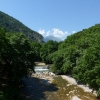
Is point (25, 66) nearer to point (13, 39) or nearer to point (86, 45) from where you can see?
point (13, 39)

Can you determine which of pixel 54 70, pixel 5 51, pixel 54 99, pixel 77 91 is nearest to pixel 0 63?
pixel 5 51

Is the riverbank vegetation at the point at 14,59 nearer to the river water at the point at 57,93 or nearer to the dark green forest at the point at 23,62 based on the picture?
the dark green forest at the point at 23,62

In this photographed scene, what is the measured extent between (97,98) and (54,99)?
7.99 meters

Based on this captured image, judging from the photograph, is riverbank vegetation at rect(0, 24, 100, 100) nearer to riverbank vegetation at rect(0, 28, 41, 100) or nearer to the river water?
riverbank vegetation at rect(0, 28, 41, 100)

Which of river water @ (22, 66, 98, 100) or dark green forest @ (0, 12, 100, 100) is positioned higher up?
dark green forest @ (0, 12, 100, 100)

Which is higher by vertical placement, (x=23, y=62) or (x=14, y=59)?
(x=14, y=59)

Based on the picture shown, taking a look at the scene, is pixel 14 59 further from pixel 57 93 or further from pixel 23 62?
pixel 57 93

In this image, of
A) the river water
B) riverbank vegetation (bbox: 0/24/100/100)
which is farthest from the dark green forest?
the river water

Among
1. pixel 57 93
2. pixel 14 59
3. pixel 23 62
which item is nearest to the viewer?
pixel 57 93

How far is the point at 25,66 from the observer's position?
37531mm

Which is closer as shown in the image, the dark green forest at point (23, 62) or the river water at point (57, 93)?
the dark green forest at point (23, 62)

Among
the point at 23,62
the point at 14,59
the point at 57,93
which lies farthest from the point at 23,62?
the point at 57,93

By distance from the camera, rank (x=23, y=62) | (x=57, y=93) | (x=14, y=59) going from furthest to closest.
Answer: (x=23, y=62) → (x=14, y=59) → (x=57, y=93)

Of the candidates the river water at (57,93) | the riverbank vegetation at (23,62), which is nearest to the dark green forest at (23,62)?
the riverbank vegetation at (23,62)
